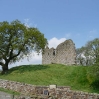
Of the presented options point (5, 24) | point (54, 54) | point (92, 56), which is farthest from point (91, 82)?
point (54, 54)

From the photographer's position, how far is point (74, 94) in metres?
24.4

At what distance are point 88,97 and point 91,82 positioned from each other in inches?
505

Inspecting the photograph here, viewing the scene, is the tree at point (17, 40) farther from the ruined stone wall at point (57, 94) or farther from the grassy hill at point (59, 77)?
the ruined stone wall at point (57, 94)

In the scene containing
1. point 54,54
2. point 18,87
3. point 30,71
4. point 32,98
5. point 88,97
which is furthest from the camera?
point 54,54

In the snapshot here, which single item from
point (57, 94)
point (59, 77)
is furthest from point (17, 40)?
point (57, 94)

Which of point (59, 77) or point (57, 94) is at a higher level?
point (59, 77)

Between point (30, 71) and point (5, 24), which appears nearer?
point (30, 71)

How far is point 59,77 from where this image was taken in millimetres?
40094

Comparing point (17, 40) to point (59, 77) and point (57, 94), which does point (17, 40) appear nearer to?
point (59, 77)

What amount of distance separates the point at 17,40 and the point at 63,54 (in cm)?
1410

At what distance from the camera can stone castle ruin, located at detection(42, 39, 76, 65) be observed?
185ft

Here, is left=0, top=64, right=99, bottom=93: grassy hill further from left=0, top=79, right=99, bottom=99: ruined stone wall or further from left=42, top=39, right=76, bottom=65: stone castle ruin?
left=42, top=39, right=76, bottom=65: stone castle ruin

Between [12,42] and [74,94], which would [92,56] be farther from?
[12,42]

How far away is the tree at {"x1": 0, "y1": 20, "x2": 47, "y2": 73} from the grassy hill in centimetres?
514
